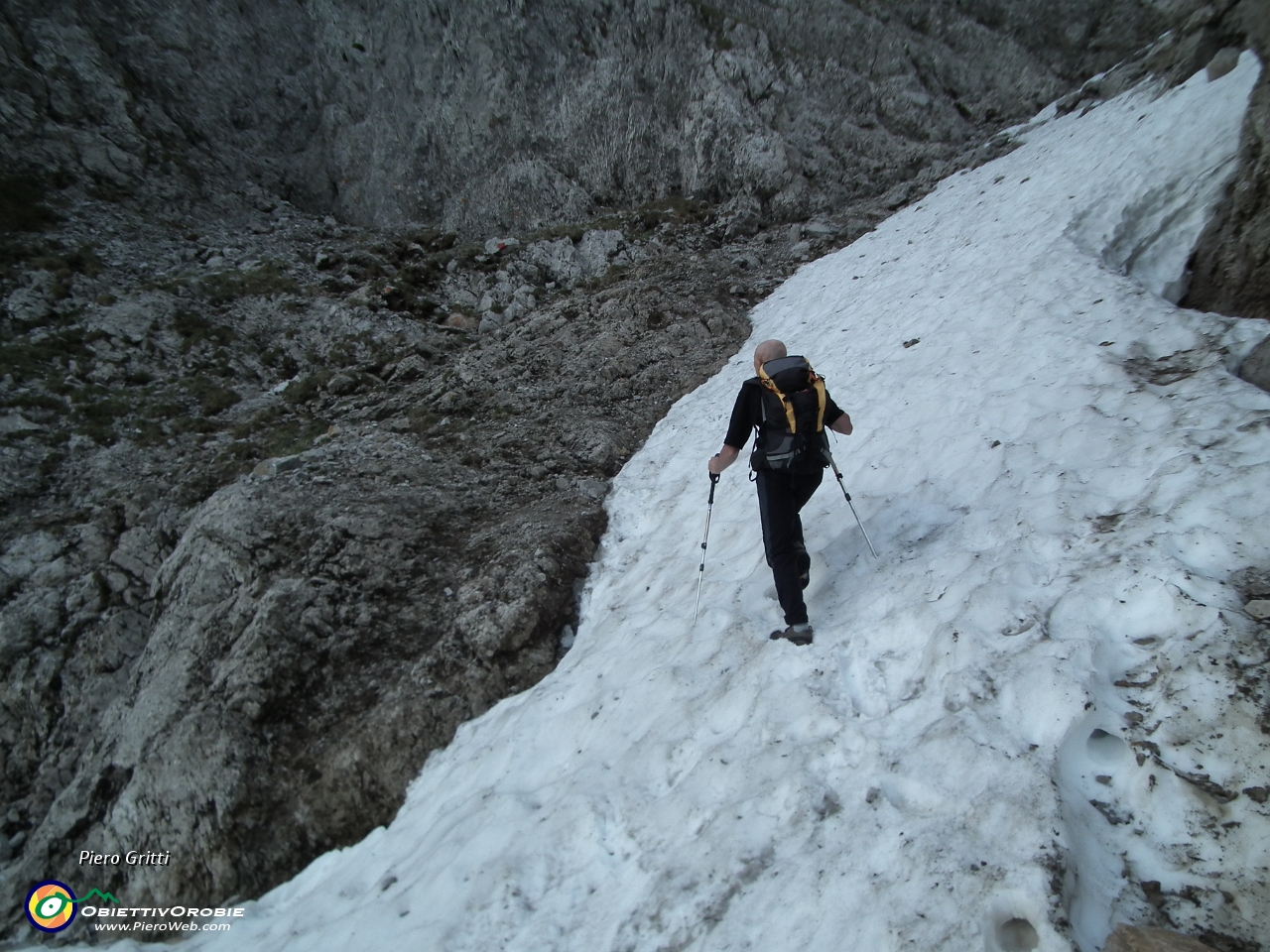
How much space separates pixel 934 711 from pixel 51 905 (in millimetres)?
9221

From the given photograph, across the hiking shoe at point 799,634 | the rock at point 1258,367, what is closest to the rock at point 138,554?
the hiking shoe at point 799,634

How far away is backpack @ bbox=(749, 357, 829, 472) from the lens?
214 inches

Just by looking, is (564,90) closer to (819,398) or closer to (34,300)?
(34,300)

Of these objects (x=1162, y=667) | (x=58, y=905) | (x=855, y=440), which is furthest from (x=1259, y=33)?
(x=58, y=905)

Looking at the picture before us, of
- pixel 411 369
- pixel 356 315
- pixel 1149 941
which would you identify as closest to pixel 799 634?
pixel 1149 941

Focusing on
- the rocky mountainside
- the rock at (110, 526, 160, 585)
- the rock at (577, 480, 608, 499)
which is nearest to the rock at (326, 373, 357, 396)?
the rocky mountainside

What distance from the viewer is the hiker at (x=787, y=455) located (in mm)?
5434

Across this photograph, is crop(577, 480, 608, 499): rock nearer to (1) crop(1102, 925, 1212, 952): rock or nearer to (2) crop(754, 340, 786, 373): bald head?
(2) crop(754, 340, 786, 373): bald head

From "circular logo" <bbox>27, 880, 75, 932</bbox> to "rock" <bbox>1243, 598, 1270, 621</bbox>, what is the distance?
10756mm

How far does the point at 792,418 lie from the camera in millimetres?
5406

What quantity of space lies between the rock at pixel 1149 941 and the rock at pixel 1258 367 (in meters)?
4.73

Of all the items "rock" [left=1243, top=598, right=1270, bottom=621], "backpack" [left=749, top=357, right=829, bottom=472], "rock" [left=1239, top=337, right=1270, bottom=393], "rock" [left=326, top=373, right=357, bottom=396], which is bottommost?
"rock" [left=1243, top=598, right=1270, bottom=621]

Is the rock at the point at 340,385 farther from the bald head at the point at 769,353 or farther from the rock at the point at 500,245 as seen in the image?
the bald head at the point at 769,353

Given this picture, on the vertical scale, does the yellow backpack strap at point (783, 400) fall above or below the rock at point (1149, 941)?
above
